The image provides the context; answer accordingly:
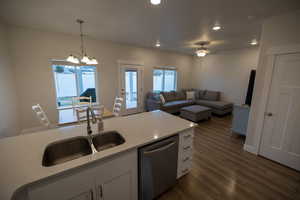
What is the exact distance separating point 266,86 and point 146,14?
2634mm

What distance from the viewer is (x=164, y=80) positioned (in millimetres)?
6199

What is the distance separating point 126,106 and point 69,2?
3.63 meters

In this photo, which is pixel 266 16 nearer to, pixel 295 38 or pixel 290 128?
pixel 295 38

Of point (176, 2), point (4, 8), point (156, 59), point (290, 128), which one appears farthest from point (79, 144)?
point (156, 59)

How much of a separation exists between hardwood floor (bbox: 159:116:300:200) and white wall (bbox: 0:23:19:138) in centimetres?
333

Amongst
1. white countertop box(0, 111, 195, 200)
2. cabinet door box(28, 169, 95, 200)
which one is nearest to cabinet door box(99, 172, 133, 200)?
cabinet door box(28, 169, 95, 200)

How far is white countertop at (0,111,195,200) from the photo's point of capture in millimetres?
869

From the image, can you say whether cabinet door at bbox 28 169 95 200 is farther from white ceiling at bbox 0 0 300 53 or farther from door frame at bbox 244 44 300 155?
door frame at bbox 244 44 300 155

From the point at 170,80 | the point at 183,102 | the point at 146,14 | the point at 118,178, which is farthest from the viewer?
the point at 170,80

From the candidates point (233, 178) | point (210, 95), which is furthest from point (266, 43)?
point (210, 95)

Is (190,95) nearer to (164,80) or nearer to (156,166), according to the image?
(164,80)

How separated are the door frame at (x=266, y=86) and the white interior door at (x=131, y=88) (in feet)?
12.7

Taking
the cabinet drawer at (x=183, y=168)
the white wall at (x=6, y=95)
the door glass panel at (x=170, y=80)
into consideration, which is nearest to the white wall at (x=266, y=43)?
the cabinet drawer at (x=183, y=168)

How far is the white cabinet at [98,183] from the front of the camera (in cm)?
93
